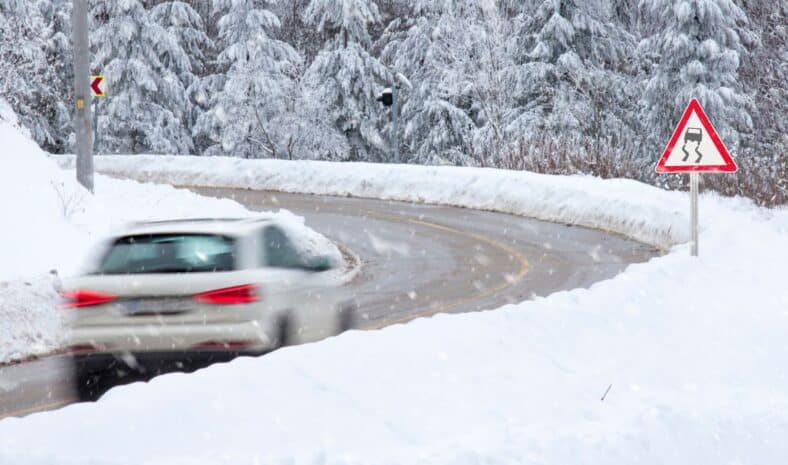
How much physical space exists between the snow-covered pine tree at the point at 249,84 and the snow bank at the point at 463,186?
11.0m

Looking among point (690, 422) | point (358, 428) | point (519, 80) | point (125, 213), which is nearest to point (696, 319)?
point (690, 422)

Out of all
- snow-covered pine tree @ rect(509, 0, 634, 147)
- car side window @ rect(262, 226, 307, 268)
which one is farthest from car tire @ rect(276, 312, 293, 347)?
snow-covered pine tree @ rect(509, 0, 634, 147)

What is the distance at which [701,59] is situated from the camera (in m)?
40.7

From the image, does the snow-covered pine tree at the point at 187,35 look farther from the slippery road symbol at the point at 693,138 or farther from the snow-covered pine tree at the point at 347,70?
the slippery road symbol at the point at 693,138

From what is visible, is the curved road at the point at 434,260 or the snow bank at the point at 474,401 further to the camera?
the curved road at the point at 434,260

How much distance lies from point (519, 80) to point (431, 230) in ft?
70.7

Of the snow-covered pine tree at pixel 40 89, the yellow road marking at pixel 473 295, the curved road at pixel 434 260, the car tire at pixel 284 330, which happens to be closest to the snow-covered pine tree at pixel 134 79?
the snow-covered pine tree at pixel 40 89

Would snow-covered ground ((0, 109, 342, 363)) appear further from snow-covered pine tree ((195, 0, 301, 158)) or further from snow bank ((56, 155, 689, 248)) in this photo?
snow-covered pine tree ((195, 0, 301, 158))

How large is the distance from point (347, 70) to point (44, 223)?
109 ft

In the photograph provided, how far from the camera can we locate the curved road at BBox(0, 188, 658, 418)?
441 inches

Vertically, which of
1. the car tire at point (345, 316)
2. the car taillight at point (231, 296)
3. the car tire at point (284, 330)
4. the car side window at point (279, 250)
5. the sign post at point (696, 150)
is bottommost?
the car tire at point (345, 316)

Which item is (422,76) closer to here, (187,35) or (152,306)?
(187,35)

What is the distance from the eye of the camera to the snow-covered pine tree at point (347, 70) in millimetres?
49344

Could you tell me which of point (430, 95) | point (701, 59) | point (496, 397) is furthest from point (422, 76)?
point (496, 397)
